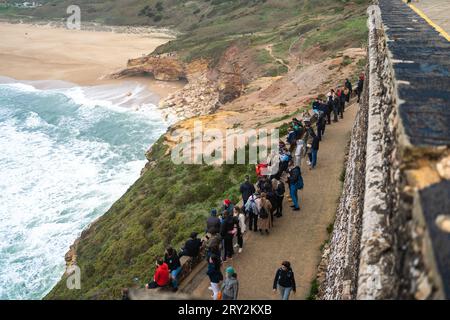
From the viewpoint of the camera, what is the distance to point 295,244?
11.7 metres

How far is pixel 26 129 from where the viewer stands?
4066cm

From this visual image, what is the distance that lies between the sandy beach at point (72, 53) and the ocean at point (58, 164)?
5258 mm

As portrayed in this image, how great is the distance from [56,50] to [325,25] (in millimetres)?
46837

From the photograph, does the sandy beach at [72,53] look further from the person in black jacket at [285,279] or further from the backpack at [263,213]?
the person in black jacket at [285,279]

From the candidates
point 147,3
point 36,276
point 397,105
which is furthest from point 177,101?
point 147,3

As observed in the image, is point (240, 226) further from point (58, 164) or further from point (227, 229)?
point (58, 164)

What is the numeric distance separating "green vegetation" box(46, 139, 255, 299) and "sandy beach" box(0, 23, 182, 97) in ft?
97.1

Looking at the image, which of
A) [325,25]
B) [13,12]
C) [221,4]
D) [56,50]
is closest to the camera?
[325,25]

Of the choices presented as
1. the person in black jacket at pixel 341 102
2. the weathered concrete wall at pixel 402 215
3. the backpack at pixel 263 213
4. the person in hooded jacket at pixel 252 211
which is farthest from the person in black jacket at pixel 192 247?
the person in black jacket at pixel 341 102

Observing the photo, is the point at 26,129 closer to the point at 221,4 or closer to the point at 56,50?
the point at 56,50

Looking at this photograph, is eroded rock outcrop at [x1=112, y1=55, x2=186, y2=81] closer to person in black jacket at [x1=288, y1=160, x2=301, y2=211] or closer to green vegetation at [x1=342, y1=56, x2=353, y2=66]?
green vegetation at [x1=342, y1=56, x2=353, y2=66]

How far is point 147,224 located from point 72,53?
6011 cm

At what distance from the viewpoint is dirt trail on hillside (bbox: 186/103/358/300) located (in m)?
10.3

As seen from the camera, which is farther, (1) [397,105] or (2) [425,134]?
(1) [397,105]
